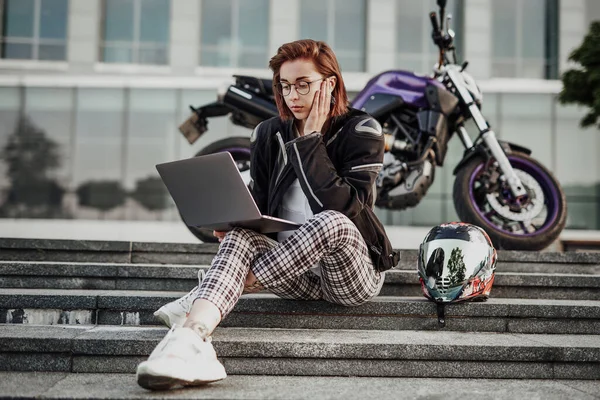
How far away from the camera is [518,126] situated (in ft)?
52.5

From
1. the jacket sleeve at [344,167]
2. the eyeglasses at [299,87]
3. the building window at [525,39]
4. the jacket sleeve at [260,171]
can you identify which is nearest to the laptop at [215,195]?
the jacket sleeve at [344,167]

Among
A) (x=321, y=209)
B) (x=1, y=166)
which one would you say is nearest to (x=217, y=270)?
(x=321, y=209)

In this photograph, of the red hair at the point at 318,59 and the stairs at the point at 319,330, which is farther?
the red hair at the point at 318,59

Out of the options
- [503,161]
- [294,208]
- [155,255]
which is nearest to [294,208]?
[294,208]

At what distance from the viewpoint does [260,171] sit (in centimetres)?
329

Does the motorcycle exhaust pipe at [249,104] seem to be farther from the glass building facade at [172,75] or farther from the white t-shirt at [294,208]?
the glass building facade at [172,75]

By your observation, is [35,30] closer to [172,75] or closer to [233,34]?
[172,75]

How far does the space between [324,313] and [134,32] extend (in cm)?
1396

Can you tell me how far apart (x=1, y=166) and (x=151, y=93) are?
12.9 ft

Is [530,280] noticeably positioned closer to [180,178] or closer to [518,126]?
[180,178]

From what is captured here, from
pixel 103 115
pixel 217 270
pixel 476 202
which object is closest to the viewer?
pixel 217 270

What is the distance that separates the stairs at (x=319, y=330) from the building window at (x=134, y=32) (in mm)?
12126

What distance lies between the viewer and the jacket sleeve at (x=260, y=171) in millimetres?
3279

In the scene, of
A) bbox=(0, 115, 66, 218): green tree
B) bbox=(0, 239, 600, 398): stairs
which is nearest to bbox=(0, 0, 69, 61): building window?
bbox=(0, 115, 66, 218): green tree
